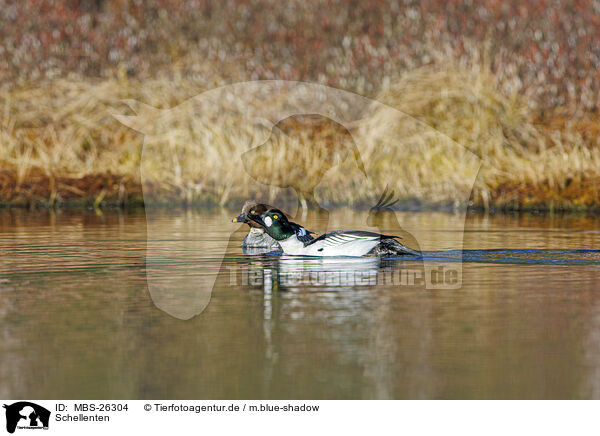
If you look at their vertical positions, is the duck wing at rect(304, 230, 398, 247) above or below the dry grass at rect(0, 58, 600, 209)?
below

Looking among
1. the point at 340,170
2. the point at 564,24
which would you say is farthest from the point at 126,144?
the point at 564,24

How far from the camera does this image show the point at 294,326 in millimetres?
6785

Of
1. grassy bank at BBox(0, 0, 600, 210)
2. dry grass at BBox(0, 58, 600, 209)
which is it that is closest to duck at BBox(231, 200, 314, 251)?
grassy bank at BBox(0, 0, 600, 210)

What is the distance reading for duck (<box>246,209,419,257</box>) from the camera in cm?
1079

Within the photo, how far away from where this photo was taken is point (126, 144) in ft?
66.4

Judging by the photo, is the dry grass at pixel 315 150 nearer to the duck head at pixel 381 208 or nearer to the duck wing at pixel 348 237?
the duck head at pixel 381 208

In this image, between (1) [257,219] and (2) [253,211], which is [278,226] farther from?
(2) [253,211]

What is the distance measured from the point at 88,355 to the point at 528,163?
537 inches

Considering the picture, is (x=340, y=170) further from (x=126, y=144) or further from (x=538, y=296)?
(x=538, y=296)

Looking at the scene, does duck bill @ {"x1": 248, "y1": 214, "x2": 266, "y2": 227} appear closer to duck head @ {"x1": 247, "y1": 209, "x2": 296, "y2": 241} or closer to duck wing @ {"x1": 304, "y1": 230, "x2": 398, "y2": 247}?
duck head @ {"x1": 247, "y1": 209, "x2": 296, "y2": 241}
